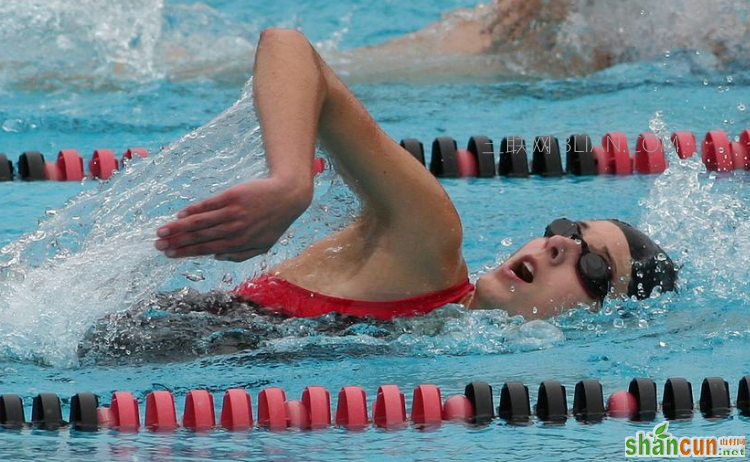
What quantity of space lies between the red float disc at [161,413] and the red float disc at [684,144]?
9.80 feet

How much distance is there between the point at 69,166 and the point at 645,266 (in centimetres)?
258

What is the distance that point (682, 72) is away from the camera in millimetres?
6527

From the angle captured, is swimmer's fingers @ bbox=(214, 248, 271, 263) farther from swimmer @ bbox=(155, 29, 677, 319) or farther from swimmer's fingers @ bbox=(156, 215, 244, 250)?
swimmer @ bbox=(155, 29, 677, 319)

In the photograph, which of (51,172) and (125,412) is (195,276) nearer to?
(125,412)

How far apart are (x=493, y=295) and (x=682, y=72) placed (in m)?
3.87

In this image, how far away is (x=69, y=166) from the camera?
492 centimetres

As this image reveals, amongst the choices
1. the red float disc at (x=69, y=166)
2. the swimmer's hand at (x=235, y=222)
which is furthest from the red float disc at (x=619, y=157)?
the swimmer's hand at (x=235, y=222)

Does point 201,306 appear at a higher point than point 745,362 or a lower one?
higher

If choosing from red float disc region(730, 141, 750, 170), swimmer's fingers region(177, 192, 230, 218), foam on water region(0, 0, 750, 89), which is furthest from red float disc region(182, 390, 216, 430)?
foam on water region(0, 0, 750, 89)

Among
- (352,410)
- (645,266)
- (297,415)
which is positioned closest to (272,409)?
(297,415)

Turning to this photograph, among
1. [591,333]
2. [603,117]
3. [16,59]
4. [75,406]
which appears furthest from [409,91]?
[75,406]

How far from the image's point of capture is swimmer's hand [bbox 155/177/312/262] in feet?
6.60

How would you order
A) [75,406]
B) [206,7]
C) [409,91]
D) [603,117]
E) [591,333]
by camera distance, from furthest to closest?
[206,7], [409,91], [603,117], [591,333], [75,406]

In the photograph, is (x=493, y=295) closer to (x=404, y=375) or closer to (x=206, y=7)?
(x=404, y=375)
